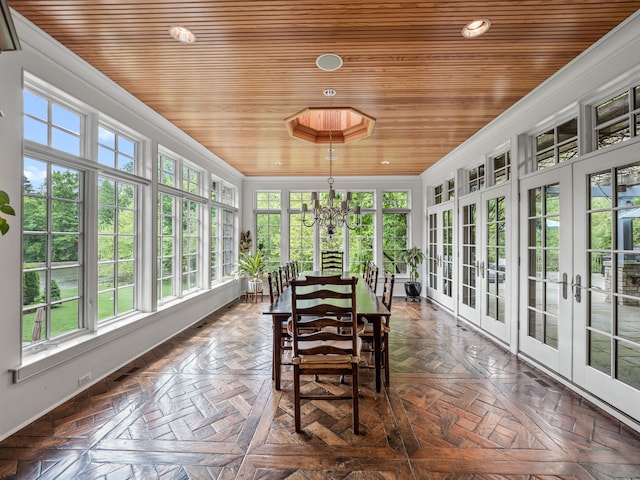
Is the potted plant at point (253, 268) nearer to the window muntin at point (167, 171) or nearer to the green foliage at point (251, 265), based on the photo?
the green foliage at point (251, 265)

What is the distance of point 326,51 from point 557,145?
2.44m

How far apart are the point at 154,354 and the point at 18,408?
142 centimetres

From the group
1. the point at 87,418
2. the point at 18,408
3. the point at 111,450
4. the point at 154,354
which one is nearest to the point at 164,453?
the point at 111,450

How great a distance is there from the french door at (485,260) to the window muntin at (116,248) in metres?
4.46

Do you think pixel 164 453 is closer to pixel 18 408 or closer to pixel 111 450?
pixel 111 450

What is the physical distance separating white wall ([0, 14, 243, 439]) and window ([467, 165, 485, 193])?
4.52 meters

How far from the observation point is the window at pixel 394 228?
7.29 m

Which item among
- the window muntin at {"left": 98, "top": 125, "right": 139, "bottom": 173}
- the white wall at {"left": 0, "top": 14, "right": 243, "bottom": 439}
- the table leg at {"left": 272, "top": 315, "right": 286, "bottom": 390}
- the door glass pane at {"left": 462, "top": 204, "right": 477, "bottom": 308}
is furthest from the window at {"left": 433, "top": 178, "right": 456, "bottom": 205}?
the white wall at {"left": 0, "top": 14, "right": 243, "bottom": 439}

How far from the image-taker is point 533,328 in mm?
3379

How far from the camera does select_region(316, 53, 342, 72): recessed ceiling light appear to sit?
8.12 feet

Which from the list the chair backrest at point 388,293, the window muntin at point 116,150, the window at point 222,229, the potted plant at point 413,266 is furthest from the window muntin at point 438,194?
the window muntin at point 116,150

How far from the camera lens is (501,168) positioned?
4.10 m

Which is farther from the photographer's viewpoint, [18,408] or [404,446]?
[18,408]

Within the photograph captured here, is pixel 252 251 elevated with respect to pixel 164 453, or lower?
elevated
